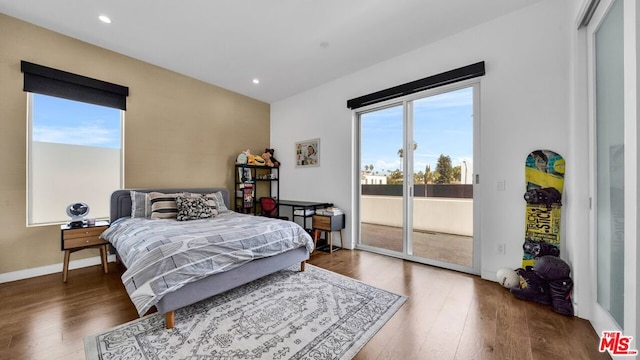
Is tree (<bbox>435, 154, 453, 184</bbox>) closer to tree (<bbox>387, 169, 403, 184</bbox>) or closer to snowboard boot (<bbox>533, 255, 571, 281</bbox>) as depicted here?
tree (<bbox>387, 169, 403, 184</bbox>)

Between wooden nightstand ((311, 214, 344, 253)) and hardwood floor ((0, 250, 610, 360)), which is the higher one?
wooden nightstand ((311, 214, 344, 253))

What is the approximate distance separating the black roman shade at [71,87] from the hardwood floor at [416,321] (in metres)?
2.19

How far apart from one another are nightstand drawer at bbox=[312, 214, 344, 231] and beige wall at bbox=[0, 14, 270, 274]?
6.30 ft

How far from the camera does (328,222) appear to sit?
3809mm

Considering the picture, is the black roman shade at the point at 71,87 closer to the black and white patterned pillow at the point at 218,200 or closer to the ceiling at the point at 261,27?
the ceiling at the point at 261,27

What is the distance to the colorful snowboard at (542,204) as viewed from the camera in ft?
7.47

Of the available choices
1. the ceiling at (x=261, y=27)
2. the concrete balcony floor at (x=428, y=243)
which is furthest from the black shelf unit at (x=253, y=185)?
the concrete balcony floor at (x=428, y=243)

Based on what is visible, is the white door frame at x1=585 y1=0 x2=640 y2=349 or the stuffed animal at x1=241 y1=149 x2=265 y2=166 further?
the stuffed animal at x1=241 y1=149 x2=265 y2=166

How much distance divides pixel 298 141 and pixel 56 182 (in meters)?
3.44

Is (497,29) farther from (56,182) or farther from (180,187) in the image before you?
(56,182)

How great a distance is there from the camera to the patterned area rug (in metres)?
1.57

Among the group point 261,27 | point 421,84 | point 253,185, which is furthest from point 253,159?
point 421,84

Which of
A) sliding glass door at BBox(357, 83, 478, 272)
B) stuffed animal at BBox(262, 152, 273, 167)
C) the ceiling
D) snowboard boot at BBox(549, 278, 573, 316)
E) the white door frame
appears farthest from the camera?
stuffed animal at BBox(262, 152, 273, 167)

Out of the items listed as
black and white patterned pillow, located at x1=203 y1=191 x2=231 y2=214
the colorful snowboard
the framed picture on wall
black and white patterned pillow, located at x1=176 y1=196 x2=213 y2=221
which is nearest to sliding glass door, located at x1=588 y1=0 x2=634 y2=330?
the colorful snowboard
